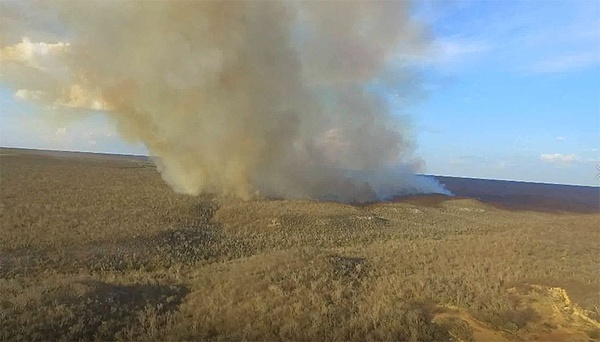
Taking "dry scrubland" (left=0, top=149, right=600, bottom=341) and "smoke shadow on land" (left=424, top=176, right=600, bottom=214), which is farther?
"smoke shadow on land" (left=424, top=176, right=600, bottom=214)

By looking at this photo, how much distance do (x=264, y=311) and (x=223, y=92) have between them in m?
29.4

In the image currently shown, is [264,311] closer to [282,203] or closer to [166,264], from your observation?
[166,264]

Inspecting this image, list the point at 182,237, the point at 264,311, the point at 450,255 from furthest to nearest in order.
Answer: the point at 182,237 → the point at 450,255 → the point at 264,311

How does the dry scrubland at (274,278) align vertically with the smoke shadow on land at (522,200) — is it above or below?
below

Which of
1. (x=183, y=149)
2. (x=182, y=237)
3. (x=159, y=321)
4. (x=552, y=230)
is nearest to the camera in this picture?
(x=159, y=321)

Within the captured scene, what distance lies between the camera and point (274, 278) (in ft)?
47.6

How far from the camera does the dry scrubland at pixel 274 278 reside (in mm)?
10219

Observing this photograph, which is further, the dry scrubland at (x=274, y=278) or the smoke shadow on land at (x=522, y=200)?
the smoke shadow on land at (x=522, y=200)

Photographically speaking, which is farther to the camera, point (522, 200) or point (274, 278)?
point (522, 200)

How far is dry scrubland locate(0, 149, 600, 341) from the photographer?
10219mm

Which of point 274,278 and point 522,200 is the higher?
point 522,200

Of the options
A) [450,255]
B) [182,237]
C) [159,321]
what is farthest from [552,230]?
[159,321]

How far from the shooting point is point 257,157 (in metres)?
42.0

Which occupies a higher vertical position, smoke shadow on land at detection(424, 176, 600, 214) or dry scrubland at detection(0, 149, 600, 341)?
smoke shadow on land at detection(424, 176, 600, 214)
